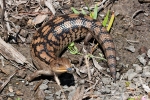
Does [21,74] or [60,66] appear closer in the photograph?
[60,66]

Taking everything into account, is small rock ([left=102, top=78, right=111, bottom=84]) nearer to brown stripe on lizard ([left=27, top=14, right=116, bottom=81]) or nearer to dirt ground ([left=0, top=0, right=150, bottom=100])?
dirt ground ([left=0, top=0, right=150, bottom=100])

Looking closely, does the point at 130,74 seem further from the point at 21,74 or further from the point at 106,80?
the point at 21,74

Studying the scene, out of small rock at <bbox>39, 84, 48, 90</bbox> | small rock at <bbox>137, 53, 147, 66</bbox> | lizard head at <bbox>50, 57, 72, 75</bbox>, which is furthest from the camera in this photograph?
small rock at <bbox>137, 53, 147, 66</bbox>

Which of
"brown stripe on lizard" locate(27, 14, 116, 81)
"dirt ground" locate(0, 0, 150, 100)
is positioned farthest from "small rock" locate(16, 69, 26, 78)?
"brown stripe on lizard" locate(27, 14, 116, 81)

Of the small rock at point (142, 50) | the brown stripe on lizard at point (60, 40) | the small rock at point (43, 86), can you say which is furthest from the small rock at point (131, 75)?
the small rock at point (43, 86)

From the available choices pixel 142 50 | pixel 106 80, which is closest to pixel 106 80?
pixel 106 80

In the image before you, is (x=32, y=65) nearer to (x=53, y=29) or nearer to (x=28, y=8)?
(x=53, y=29)
